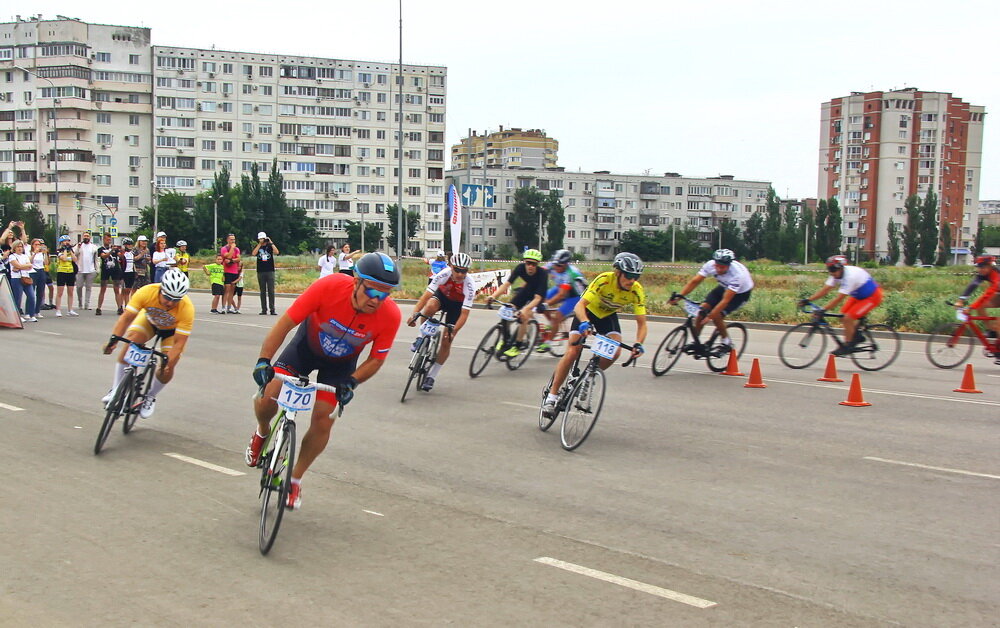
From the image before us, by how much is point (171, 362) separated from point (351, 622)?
4.88 metres

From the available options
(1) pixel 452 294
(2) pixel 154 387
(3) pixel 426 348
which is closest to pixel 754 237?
(1) pixel 452 294

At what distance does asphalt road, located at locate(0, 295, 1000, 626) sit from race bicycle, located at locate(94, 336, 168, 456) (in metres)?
0.28

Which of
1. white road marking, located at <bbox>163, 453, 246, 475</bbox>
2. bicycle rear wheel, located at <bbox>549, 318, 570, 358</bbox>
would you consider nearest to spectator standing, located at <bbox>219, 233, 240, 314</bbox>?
bicycle rear wheel, located at <bbox>549, 318, 570, 358</bbox>

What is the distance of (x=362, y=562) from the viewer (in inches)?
215

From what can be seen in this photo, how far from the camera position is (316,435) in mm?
6039

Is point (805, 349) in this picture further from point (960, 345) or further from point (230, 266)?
point (230, 266)

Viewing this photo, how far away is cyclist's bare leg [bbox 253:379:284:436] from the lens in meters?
6.35

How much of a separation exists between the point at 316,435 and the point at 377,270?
1.19 metres

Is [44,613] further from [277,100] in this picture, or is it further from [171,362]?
[277,100]

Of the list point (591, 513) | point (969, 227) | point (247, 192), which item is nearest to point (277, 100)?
point (247, 192)

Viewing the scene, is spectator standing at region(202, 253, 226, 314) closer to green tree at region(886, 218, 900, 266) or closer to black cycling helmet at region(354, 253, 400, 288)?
black cycling helmet at region(354, 253, 400, 288)

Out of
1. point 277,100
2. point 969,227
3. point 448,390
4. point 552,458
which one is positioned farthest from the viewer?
point 969,227

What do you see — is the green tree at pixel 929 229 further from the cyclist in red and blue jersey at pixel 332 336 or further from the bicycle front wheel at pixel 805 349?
the cyclist in red and blue jersey at pixel 332 336

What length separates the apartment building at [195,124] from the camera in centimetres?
11212
